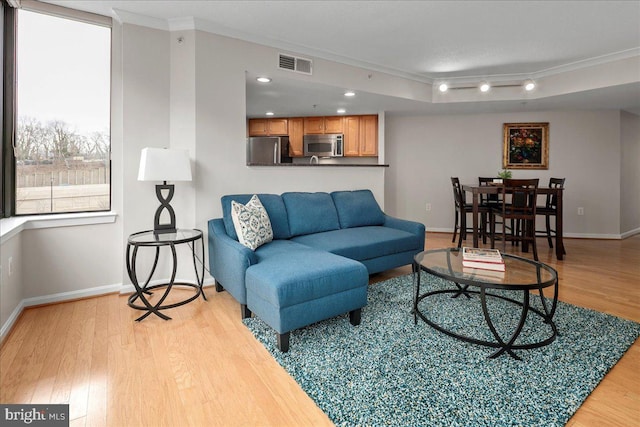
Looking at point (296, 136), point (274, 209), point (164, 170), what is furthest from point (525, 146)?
point (164, 170)

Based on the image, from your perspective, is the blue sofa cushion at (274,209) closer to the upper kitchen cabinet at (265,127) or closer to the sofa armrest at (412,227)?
the sofa armrest at (412,227)

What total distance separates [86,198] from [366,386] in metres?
2.84

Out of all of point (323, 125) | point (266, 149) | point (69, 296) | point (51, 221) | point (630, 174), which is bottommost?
point (69, 296)

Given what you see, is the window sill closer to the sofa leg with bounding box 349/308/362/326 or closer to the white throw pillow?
the white throw pillow

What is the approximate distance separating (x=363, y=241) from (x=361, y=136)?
341 cm

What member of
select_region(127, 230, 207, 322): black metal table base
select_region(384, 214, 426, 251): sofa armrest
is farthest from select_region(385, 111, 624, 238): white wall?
select_region(127, 230, 207, 322): black metal table base

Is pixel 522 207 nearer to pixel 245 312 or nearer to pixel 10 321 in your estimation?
pixel 245 312

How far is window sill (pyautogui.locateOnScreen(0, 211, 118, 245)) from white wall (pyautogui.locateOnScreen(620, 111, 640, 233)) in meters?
7.50

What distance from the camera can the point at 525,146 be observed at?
19.7ft

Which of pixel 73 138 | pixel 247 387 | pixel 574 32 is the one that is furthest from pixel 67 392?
pixel 574 32

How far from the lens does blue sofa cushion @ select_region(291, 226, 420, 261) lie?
3098 millimetres

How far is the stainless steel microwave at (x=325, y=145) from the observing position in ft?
20.7

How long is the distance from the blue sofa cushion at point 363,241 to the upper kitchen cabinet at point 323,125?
309 centimetres

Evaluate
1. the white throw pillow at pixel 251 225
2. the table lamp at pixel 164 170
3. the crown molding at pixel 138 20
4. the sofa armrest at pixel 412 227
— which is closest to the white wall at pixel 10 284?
the table lamp at pixel 164 170
